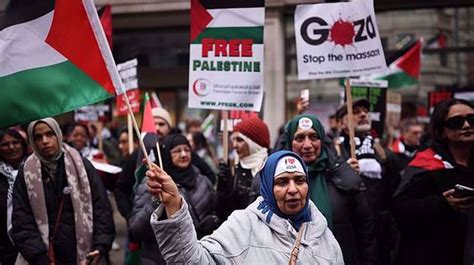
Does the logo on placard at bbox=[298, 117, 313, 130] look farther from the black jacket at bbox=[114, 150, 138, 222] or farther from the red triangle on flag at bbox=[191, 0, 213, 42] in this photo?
the black jacket at bbox=[114, 150, 138, 222]

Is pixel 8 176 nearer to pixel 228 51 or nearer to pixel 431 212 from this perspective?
pixel 228 51

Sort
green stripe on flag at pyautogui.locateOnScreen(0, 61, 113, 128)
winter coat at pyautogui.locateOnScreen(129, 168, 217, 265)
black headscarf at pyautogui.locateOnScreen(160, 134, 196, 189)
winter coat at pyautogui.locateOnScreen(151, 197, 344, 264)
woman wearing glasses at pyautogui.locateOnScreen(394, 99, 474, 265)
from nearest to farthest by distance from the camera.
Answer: winter coat at pyautogui.locateOnScreen(151, 197, 344, 264)
green stripe on flag at pyautogui.locateOnScreen(0, 61, 113, 128)
woman wearing glasses at pyautogui.locateOnScreen(394, 99, 474, 265)
winter coat at pyautogui.locateOnScreen(129, 168, 217, 265)
black headscarf at pyautogui.locateOnScreen(160, 134, 196, 189)

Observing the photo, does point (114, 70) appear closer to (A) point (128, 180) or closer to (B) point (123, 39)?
(A) point (128, 180)

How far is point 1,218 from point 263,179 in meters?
2.74

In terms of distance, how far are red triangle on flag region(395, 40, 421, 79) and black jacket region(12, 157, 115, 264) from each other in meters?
6.43

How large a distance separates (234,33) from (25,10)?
238 cm

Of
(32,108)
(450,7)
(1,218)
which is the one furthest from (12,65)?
(450,7)

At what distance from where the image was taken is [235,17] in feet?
19.6

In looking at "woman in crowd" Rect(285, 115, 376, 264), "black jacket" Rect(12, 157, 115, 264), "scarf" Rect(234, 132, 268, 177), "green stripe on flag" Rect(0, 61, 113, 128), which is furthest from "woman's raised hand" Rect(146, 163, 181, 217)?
"scarf" Rect(234, 132, 268, 177)

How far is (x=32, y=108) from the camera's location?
388 centimetres

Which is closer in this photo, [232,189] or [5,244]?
[5,244]

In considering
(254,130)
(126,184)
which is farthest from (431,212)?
(126,184)

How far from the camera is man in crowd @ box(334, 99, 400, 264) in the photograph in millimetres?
6430

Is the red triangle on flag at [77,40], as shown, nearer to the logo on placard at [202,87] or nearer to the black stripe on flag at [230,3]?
the logo on placard at [202,87]
